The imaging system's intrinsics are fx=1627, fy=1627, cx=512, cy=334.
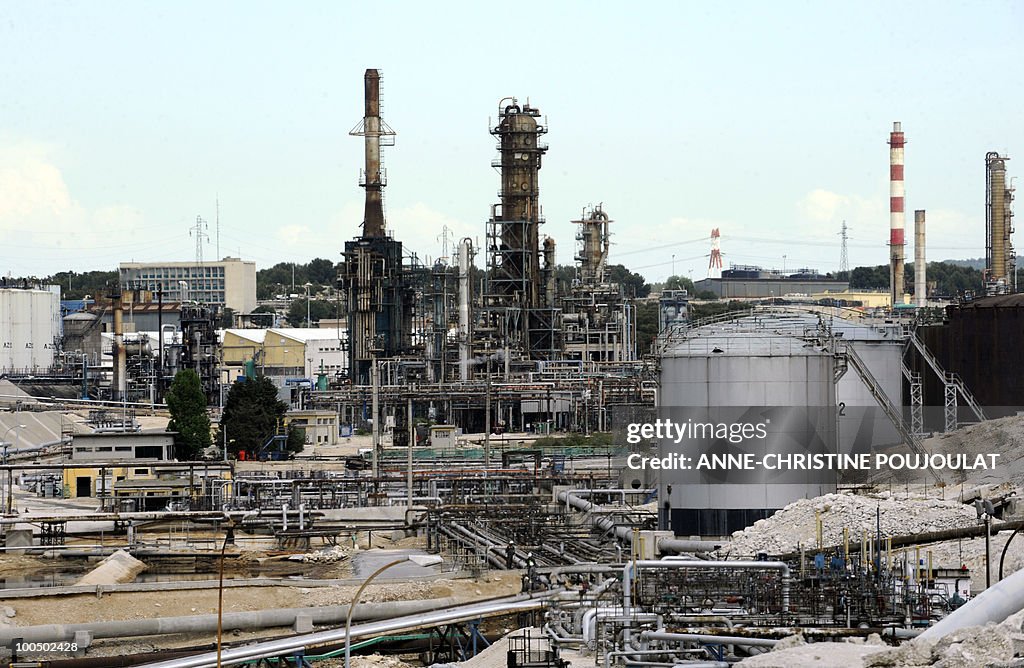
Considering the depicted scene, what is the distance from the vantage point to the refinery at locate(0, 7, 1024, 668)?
21.0 meters

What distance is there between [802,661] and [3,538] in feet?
88.8

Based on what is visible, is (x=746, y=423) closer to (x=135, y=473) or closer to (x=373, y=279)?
(x=135, y=473)

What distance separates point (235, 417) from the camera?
68188 millimetres

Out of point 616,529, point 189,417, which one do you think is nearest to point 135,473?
point 189,417

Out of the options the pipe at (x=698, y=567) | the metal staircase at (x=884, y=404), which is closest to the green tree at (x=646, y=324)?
the metal staircase at (x=884, y=404)

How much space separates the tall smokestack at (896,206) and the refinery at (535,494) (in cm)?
1495

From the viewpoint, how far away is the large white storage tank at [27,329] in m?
105

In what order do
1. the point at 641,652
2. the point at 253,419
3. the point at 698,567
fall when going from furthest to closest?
the point at 253,419, the point at 698,567, the point at 641,652

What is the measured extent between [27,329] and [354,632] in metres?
88.0

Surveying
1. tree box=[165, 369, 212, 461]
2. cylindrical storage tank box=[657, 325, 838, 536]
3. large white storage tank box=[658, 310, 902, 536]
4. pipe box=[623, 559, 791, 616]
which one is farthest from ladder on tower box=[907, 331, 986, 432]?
pipe box=[623, 559, 791, 616]

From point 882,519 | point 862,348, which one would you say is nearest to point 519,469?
point 862,348

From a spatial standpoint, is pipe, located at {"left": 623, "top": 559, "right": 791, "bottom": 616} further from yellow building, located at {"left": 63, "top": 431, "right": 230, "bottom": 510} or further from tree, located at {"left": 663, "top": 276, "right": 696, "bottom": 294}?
tree, located at {"left": 663, "top": 276, "right": 696, "bottom": 294}

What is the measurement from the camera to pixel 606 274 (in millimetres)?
85438

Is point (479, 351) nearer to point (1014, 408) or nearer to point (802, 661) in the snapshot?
point (1014, 408)
